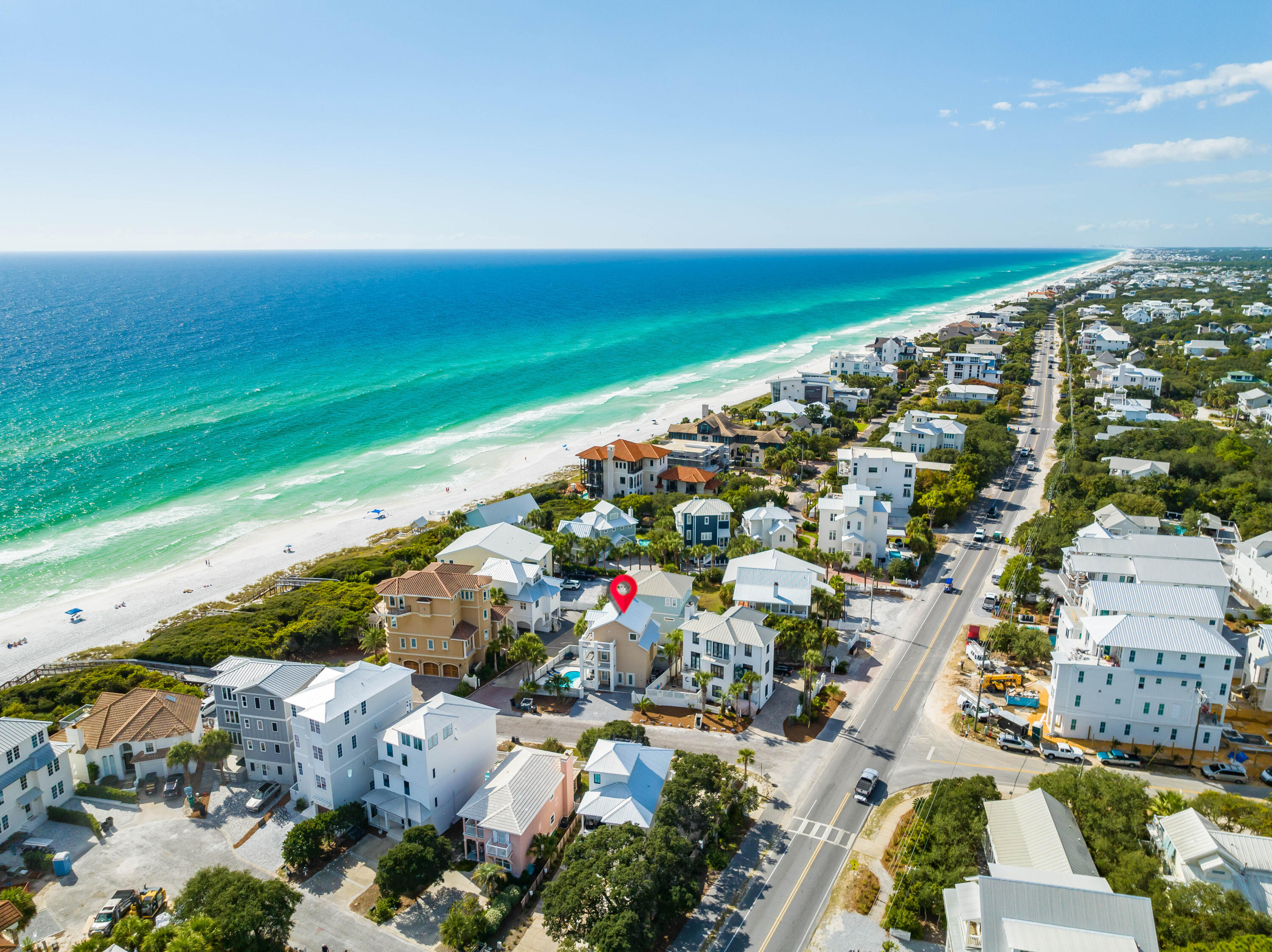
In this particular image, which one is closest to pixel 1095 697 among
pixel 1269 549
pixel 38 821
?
pixel 1269 549

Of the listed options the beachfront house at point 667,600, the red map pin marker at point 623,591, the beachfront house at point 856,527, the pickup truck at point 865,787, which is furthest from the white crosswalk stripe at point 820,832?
the beachfront house at point 856,527

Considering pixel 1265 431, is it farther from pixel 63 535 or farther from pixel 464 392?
pixel 63 535

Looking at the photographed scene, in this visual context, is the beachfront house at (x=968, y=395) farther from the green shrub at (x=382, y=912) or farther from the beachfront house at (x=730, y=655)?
the green shrub at (x=382, y=912)

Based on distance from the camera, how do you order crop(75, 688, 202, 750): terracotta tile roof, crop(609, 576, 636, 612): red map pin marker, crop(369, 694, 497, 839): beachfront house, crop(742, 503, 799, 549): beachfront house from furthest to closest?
crop(742, 503, 799, 549): beachfront house < crop(609, 576, 636, 612): red map pin marker < crop(75, 688, 202, 750): terracotta tile roof < crop(369, 694, 497, 839): beachfront house

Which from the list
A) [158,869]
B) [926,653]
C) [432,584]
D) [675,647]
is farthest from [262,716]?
[926,653]

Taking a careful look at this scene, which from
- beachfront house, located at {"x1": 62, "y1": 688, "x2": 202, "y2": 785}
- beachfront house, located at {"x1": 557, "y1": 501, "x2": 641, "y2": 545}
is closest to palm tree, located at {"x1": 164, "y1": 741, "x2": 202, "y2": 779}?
beachfront house, located at {"x1": 62, "y1": 688, "x2": 202, "y2": 785}

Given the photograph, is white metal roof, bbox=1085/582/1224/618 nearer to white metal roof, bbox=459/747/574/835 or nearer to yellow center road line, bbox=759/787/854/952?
yellow center road line, bbox=759/787/854/952

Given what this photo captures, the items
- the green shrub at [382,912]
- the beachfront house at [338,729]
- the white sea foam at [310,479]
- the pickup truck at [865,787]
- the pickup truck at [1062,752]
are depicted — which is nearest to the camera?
the green shrub at [382,912]
